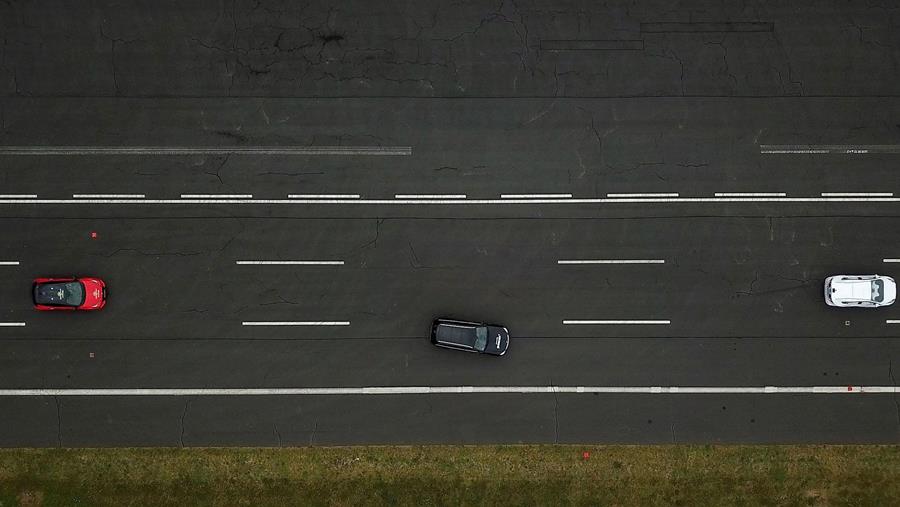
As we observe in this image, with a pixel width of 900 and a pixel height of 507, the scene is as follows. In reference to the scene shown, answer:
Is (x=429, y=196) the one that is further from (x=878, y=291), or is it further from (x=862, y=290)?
(x=878, y=291)

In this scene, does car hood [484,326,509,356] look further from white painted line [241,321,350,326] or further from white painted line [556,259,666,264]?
white painted line [241,321,350,326]

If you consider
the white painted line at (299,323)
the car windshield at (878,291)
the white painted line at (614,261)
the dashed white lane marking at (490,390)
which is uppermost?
the white painted line at (614,261)

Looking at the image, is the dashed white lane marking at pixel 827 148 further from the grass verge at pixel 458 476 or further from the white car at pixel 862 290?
the grass verge at pixel 458 476

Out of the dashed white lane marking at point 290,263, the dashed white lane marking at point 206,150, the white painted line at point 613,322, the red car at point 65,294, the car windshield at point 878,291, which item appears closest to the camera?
the red car at point 65,294

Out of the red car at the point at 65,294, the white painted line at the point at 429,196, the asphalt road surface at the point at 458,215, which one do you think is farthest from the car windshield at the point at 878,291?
the red car at the point at 65,294

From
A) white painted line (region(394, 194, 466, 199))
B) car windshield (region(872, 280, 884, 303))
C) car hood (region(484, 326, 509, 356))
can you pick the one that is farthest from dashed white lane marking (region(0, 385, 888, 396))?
white painted line (region(394, 194, 466, 199))

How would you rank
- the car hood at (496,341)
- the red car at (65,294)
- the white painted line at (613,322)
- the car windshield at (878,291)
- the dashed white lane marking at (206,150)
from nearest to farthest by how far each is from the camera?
the red car at (65,294) → the car windshield at (878,291) → the car hood at (496,341) → the dashed white lane marking at (206,150) → the white painted line at (613,322)

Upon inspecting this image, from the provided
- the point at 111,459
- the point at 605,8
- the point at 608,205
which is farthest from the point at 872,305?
the point at 111,459
